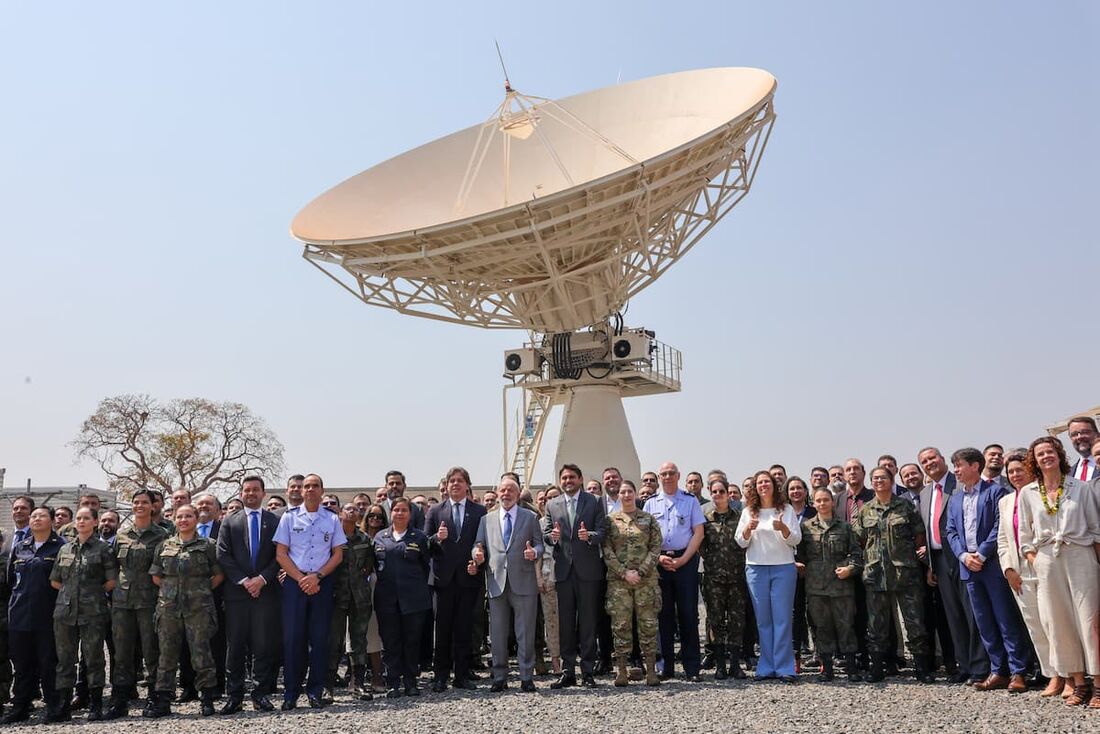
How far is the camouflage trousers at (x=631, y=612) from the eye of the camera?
328 inches

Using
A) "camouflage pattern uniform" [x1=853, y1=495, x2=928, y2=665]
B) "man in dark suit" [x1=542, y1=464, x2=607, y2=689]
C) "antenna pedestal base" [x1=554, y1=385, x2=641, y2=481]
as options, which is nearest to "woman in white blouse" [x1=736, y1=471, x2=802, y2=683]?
"camouflage pattern uniform" [x1=853, y1=495, x2=928, y2=665]

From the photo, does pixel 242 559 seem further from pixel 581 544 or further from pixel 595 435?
pixel 595 435

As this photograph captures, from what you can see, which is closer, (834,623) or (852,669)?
(852,669)

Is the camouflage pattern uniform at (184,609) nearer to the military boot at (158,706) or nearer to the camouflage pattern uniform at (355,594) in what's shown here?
the military boot at (158,706)

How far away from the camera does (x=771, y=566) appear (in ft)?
28.2

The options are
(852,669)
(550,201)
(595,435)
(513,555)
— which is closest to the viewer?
(852,669)

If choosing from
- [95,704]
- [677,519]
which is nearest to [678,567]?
[677,519]

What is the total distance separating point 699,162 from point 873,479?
413 inches

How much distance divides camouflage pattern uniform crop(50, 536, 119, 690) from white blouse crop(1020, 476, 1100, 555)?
24.9ft

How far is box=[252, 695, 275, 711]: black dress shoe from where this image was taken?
7.74m

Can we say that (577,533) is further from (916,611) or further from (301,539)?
(916,611)

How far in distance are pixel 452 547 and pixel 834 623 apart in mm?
3606

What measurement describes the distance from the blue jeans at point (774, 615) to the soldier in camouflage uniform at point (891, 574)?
0.71 meters

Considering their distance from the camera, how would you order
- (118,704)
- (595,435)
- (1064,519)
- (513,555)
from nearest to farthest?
1. (1064,519)
2. (118,704)
3. (513,555)
4. (595,435)
